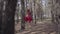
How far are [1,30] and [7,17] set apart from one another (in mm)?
181

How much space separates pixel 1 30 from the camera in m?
2.27

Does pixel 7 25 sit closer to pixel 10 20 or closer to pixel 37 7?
pixel 10 20

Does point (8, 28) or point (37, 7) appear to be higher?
point (37, 7)

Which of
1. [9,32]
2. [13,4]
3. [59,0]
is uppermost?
[59,0]

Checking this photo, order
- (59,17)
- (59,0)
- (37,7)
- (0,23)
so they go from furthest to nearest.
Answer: (37,7) → (59,0) → (59,17) → (0,23)

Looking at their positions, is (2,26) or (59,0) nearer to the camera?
(2,26)

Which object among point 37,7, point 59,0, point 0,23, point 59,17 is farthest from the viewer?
point 37,7

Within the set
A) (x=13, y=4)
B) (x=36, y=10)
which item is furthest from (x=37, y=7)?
(x=13, y=4)

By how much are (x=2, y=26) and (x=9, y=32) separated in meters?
0.13

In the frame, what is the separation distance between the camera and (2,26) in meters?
2.26

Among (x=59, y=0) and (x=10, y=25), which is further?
(x=59, y=0)

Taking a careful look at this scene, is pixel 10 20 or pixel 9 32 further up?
pixel 10 20

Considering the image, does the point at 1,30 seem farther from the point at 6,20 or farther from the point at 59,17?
the point at 59,17

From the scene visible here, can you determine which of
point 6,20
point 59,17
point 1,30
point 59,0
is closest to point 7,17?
point 6,20
